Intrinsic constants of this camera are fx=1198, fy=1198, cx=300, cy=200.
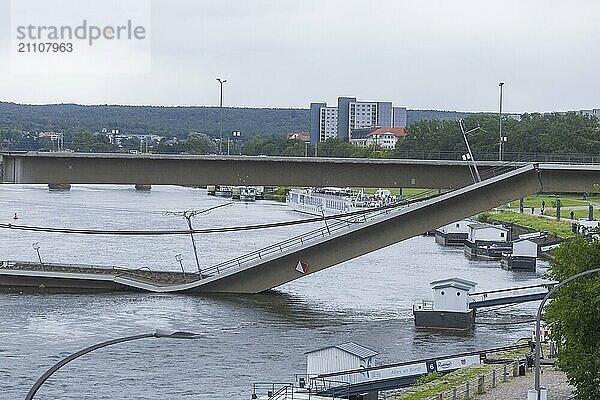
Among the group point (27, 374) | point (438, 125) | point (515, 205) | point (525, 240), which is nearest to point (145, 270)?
point (27, 374)

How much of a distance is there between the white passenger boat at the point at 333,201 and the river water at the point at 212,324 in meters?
32.8

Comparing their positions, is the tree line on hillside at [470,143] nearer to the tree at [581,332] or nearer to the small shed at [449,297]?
the small shed at [449,297]

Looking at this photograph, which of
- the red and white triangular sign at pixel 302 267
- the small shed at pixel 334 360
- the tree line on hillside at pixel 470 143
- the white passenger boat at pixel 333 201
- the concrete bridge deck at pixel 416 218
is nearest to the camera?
the small shed at pixel 334 360

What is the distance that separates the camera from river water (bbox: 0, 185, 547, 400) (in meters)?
36.4

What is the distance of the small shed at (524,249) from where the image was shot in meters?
74.7

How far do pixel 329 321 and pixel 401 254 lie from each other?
33604 mm

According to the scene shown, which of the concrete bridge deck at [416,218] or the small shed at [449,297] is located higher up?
the concrete bridge deck at [416,218]

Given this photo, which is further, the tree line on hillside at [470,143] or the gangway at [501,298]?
the tree line on hillside at [470,143]

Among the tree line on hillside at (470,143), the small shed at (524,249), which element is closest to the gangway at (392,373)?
the small shed at (524,249)

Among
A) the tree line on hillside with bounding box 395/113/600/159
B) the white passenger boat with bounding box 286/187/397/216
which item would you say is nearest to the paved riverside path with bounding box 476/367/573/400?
the tree line on hillside with bounding box 395/113/600/159

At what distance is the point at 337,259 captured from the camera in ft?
177

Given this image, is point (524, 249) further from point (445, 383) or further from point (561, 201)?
point (561, 201)

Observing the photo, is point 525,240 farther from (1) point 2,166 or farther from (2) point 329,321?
(1) point 2,166

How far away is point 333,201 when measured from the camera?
395 feet
